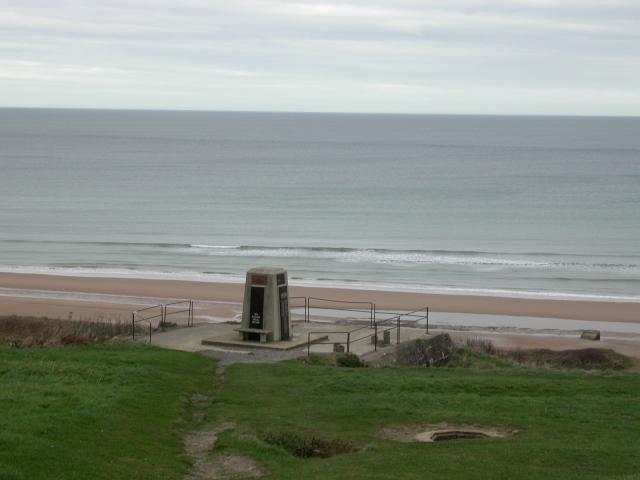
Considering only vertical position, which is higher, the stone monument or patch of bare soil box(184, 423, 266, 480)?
the stone monument

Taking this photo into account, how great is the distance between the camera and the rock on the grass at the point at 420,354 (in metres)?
24.3

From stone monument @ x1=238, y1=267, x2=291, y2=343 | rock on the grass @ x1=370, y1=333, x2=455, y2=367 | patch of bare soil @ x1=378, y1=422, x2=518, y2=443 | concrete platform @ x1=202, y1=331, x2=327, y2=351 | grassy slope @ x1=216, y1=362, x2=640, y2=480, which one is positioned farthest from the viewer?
stone monument @ x1=238, y1=267, x2=291, y2=343

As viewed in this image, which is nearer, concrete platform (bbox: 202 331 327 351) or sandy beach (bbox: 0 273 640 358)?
concrete platform (bbox: 202 331 327 351)

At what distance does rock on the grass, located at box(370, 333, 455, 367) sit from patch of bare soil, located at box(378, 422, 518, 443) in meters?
7.21

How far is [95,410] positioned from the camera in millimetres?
15828

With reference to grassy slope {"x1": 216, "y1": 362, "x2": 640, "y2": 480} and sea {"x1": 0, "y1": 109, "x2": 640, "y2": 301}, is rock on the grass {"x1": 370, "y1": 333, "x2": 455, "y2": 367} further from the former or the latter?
sea {"x1": 0, "y1": 109, "x2": 640, "y2": 301}

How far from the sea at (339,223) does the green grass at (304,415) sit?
27.7 meters

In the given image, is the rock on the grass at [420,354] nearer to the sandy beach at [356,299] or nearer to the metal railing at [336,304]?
the sandy beach at [356,299]

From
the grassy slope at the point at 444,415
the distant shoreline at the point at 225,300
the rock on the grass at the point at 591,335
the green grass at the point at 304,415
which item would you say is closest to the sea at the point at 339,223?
the distant shoreline at the point at 225,300

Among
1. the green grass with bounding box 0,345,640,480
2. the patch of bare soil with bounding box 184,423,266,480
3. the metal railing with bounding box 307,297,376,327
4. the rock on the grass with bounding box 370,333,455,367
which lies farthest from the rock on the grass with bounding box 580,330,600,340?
the patch of bare soil with bounding box 184,423,266,480

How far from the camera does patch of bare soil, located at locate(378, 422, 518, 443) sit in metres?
15.8

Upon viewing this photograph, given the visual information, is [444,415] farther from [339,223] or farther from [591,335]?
[339,223]

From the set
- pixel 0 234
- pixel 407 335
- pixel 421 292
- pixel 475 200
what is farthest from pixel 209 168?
pixel 407 335

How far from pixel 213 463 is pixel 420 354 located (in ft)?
38.8
